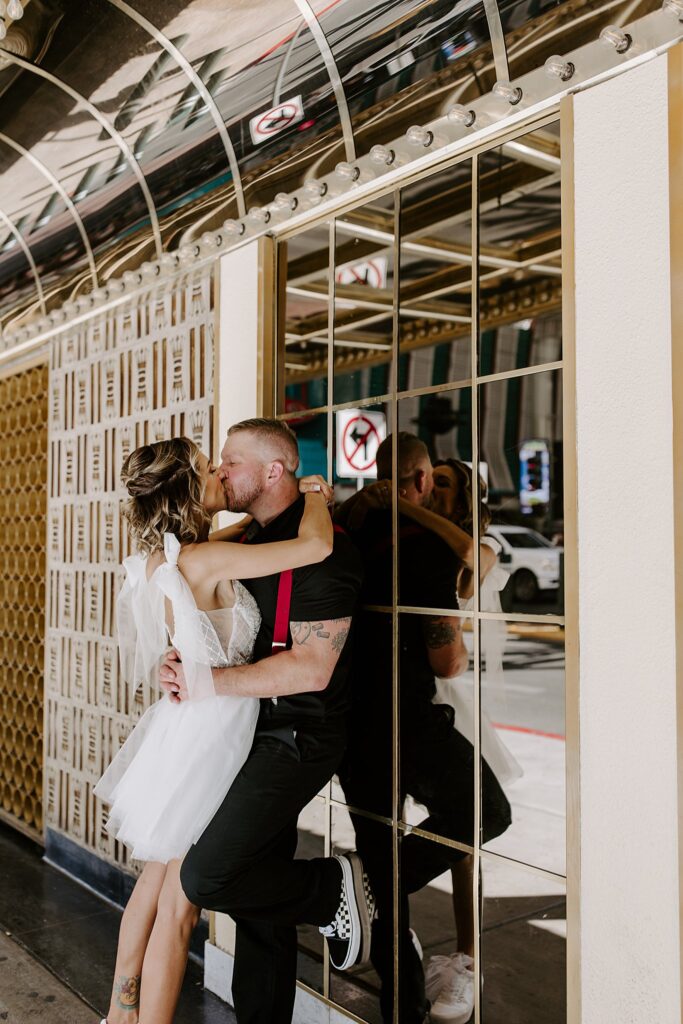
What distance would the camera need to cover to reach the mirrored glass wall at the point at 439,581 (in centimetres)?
247

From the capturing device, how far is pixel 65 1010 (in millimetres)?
3137

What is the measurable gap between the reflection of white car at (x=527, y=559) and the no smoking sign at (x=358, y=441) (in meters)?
0.56

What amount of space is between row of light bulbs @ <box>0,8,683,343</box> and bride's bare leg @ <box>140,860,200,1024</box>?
2.34m

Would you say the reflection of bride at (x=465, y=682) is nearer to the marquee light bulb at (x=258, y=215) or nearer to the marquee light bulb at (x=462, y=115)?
the marquee light bulb at (x=462, y=115)

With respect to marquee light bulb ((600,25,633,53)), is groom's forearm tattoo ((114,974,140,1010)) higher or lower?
lower

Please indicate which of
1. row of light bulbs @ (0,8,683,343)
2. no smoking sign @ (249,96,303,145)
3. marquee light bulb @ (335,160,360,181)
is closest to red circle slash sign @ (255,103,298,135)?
no smoking sign @ (249,96,303,145)

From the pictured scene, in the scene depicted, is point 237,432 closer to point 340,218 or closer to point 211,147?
point 340,218

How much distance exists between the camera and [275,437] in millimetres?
2766

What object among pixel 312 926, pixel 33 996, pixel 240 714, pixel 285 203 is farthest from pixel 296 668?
pixel 33 996

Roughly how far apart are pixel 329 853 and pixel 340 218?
87.1 inches

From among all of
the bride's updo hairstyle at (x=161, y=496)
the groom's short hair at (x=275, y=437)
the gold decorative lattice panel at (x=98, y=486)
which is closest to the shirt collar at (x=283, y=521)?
the groom's short hair at (x=275, y=437)

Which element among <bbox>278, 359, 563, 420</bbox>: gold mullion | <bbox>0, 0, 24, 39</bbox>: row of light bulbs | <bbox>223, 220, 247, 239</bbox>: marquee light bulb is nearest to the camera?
<bbox>278, 359, 563, 420</bbox>: gold mullion

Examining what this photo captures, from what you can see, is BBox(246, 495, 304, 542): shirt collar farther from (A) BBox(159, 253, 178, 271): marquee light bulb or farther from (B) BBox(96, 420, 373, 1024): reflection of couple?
(A) BBox(159, 253, 178, 271): marquee light bulb

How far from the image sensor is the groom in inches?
101
